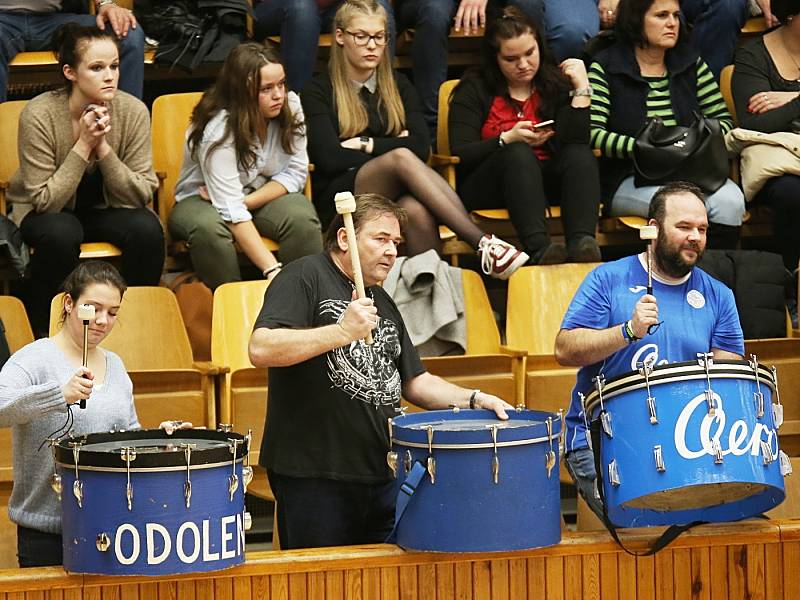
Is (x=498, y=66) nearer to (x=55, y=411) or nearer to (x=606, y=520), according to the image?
(x=606, y=520)

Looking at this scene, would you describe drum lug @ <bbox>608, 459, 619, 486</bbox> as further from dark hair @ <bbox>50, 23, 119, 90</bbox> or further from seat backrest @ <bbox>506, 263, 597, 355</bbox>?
dark hair @ <bbox>50, 23, 119, 90</bbox>

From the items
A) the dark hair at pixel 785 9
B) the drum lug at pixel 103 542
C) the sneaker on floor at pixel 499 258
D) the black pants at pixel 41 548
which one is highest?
the dark hair at pixel 785 9

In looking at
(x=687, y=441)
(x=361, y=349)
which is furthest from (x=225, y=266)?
(x=687, y=441)

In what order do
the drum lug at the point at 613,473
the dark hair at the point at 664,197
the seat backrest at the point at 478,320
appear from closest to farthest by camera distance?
the drum lug at the point at 613,473 < the dark hair at the point at 664,197 < the seat backrest at the point at 478,320

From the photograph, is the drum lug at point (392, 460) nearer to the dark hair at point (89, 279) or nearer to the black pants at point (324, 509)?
the black pants at point (324, 509)

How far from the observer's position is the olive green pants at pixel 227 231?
4.40 metres

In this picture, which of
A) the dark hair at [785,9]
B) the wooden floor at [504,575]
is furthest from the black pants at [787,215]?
the wooden floor at [504,575]

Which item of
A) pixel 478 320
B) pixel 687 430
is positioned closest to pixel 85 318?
pixel 687 430

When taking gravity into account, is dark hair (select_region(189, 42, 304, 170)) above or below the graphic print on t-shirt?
above

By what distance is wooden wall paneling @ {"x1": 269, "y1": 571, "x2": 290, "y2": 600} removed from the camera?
2818 mm

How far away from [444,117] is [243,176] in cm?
99

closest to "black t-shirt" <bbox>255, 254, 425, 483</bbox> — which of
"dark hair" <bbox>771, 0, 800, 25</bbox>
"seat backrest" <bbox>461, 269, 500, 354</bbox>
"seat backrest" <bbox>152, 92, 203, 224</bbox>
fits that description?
"seat backrest" <bbox>461, 269, 500, 354</bbox>

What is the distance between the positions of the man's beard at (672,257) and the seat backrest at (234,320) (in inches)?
51.7

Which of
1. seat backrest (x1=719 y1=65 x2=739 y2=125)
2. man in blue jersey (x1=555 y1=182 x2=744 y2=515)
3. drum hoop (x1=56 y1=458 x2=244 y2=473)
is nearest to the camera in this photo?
drum hoop (x1=56 y1=458 x2=244 y2=473)
